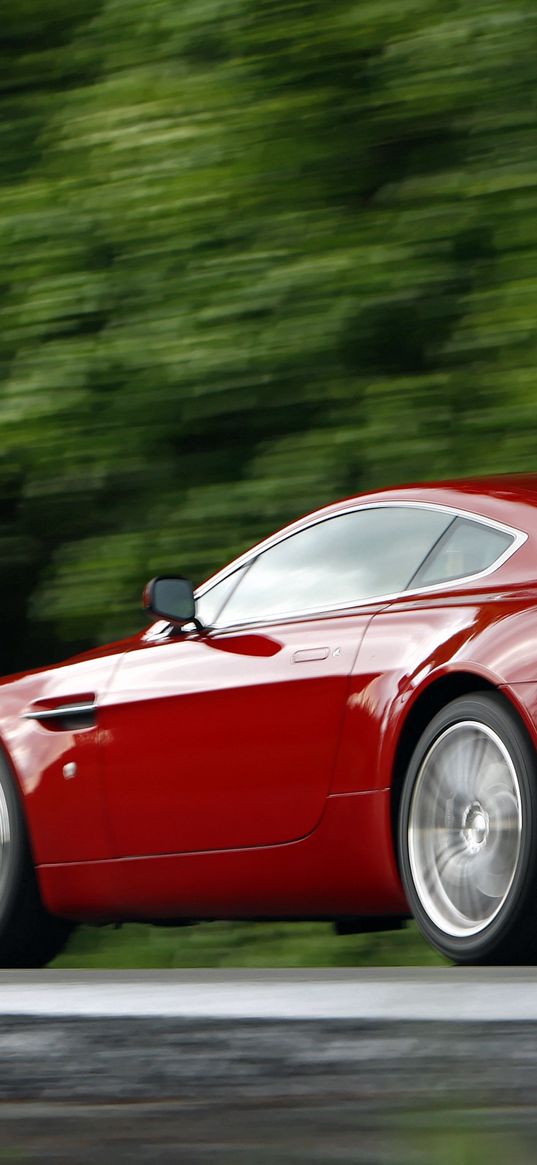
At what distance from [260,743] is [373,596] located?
0.50m

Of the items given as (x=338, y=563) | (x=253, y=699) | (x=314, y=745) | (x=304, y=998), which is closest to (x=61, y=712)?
(x=253, y=699)

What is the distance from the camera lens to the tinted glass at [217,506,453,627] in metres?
5.61

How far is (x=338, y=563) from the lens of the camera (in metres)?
5.84

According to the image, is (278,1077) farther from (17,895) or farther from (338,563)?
(17,895)

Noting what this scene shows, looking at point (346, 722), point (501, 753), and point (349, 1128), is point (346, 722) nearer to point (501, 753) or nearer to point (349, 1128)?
point (501, 753)

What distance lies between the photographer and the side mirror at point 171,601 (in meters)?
6.21

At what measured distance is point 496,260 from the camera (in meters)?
9.76

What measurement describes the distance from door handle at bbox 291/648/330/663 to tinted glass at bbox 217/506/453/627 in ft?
0.58

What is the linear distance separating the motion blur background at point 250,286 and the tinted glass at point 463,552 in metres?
3.93

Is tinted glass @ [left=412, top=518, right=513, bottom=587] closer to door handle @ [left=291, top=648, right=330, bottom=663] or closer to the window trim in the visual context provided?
the window trim

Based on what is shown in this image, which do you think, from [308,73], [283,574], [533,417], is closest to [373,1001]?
[283,574]

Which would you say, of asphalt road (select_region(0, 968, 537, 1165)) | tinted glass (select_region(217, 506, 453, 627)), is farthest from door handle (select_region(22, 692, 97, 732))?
asphalt road (select_region(0, 968, 537, 1165))

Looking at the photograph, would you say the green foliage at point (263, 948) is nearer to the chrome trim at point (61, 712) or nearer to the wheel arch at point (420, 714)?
the chrome trim at point (61, 712)

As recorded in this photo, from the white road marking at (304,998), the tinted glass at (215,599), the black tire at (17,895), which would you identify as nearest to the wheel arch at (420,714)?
the white road marking at (304,998)
